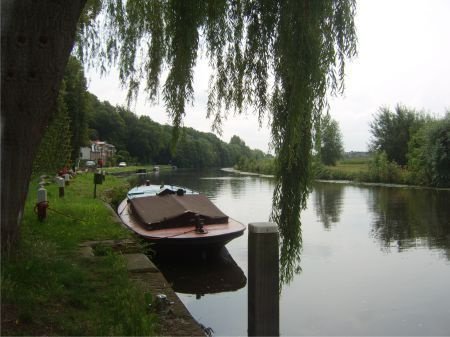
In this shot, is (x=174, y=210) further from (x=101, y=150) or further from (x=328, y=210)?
(x=101, y=150)

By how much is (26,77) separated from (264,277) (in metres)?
2.55

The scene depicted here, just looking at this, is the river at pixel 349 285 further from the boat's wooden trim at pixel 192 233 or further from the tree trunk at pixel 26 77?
the tree trunk at pixel 26 77

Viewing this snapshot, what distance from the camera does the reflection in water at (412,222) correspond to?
1275 cm

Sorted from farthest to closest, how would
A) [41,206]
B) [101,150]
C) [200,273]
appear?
[101,150] → [200,273] → [41,206]

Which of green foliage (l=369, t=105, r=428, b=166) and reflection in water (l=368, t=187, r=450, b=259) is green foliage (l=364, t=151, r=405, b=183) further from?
reflection in water (l=368, t=187, r=450, b=259)

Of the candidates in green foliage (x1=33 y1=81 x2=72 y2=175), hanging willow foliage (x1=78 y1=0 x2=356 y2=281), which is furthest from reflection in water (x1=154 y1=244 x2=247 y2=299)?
green foliage (x1=33 y1=81 x2=72 y2=175)

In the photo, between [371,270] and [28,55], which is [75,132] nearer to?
[371,270]

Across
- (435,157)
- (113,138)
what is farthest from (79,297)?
(113,138)

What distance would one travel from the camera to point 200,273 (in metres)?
9.41

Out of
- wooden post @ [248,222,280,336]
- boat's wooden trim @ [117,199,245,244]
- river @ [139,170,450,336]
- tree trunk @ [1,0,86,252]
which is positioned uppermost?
tree trunk @ [1,0,86,252]

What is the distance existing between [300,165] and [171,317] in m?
2.04

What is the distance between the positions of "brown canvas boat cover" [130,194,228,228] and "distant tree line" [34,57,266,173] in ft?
3.76

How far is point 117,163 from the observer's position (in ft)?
251

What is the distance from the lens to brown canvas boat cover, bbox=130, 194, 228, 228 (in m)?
10.1
